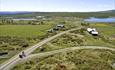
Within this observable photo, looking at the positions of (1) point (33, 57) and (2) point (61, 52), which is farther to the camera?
(2) point (61, 52)

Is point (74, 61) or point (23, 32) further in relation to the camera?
point (23, 32)

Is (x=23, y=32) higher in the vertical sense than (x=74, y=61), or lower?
lower

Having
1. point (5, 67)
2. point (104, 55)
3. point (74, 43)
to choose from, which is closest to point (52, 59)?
point (5, 67)

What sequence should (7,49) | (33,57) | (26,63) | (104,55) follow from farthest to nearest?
(7,49)
(104,55)
(33,57)
(26,63)

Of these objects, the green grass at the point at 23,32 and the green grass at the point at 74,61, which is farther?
the green grass at the point at 23,32

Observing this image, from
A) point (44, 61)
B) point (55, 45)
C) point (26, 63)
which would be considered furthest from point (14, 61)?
point (55, 45)

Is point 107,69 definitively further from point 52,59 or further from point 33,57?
point 33,57

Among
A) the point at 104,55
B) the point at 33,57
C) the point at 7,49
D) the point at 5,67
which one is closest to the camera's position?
the point at 5,67

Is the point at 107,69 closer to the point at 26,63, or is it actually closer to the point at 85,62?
the point at 85,62

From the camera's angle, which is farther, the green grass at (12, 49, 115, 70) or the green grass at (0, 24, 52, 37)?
the green grass at (0, 24, 52, 37)
